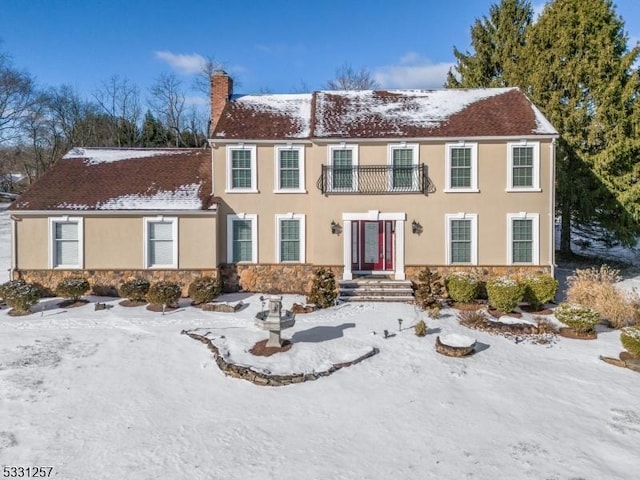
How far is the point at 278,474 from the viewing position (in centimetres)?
598

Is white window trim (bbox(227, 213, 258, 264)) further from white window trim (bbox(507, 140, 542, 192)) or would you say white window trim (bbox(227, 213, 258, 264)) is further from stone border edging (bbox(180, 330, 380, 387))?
white window trim (bbox(507, 140, 542, 192))

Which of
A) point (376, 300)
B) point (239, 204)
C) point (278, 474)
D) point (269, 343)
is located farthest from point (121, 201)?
point (278, 474)

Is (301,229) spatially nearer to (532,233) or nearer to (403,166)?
(403,166)

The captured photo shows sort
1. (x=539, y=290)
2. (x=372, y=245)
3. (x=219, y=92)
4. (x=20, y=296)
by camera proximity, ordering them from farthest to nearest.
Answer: (x=219, y=92), (x=372, y=245), (x=539, y=290), (x=20, y=296)

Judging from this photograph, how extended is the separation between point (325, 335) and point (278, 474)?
17.2 feet

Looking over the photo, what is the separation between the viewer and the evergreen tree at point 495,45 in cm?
2755

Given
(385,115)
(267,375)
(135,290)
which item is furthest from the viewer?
(385,115)

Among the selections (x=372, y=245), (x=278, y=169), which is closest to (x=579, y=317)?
(x=372, y=245)

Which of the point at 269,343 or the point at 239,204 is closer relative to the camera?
the point at 269,343

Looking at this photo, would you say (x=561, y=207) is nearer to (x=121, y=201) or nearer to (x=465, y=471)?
(x=465, y=471)

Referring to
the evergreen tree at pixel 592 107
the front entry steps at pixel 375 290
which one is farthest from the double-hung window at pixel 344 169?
the evergreen tree at pixel 592 107

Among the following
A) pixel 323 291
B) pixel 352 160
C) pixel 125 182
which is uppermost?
pixel 352 160

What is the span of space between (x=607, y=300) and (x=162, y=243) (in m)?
15.4

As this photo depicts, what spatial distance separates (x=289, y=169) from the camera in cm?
1598
